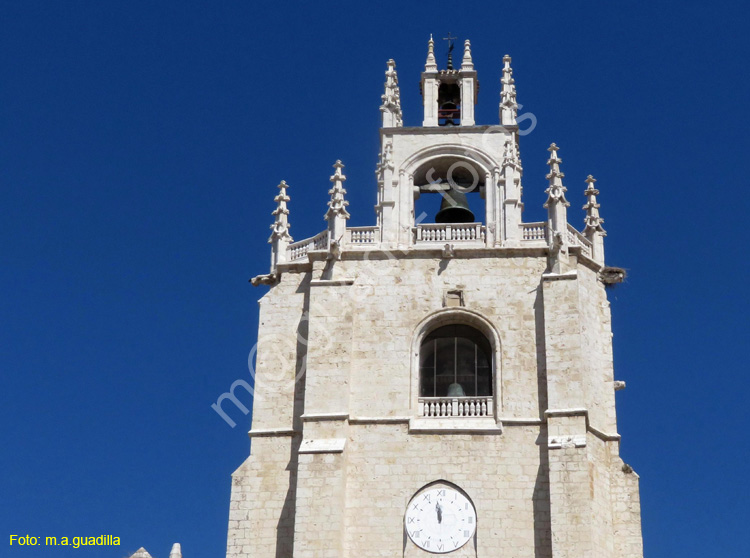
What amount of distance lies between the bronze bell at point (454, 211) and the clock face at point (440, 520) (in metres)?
6.37

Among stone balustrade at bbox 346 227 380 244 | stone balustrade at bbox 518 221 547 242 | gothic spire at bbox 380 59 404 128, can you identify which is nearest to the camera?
stone balustrade at bbox 518 221 547 242

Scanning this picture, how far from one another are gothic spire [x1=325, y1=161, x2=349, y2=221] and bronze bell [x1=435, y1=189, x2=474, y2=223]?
6.94 ft

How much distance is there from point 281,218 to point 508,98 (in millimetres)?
5443

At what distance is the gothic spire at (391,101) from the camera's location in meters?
32.4

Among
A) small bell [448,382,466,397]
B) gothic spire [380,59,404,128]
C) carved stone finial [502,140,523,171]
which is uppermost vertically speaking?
gothic spire [380,59,404,128]

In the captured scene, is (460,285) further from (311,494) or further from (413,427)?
(311,494)

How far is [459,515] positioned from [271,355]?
5029 millimetres

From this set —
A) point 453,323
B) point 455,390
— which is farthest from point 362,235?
point 455,390

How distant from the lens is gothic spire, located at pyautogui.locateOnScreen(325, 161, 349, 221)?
30.9 meters

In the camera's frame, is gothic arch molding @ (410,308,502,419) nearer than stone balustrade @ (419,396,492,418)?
No

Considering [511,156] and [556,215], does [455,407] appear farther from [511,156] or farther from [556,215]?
[511,156]

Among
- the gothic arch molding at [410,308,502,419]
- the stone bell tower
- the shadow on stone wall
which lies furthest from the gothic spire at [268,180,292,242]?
the shadow on stone wall

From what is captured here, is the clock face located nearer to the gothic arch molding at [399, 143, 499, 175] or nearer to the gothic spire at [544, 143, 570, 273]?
the gothic spire at [544, 143, 570, 273]

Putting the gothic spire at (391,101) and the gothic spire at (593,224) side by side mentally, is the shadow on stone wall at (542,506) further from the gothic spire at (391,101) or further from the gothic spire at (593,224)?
the gothic spire at (391,101)
